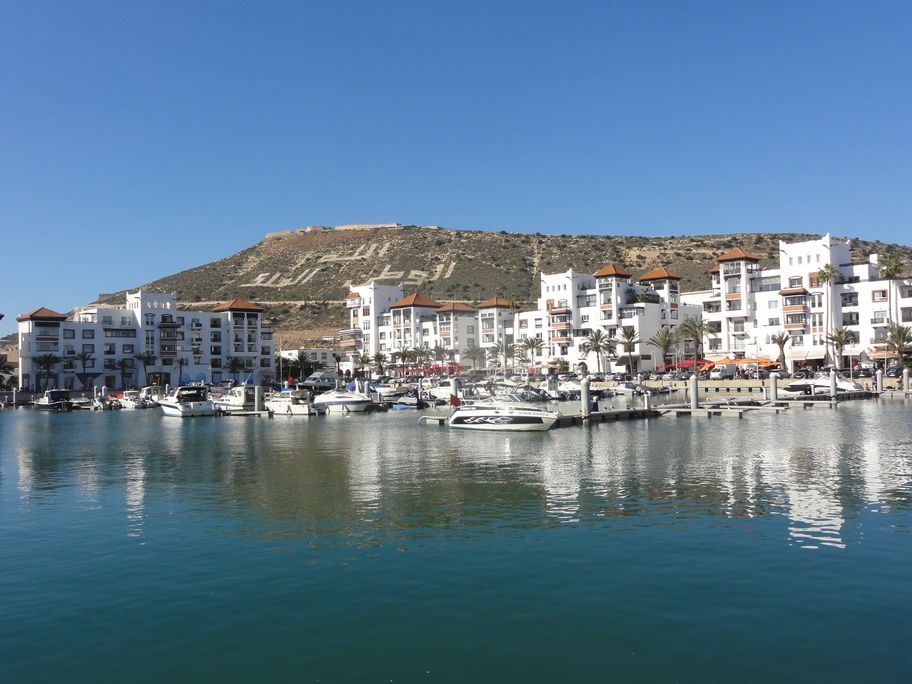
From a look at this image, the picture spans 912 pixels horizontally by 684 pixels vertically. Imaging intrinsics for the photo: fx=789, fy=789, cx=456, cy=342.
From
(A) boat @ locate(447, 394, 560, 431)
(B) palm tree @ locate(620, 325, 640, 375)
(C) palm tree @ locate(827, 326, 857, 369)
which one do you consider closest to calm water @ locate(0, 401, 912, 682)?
(A) boat @ locate(447, 394, 560, 431)

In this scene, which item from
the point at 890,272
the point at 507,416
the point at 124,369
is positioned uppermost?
the point at 890,272

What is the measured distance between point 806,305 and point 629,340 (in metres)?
25.6

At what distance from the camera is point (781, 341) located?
363 feet

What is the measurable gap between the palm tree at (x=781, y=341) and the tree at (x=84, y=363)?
365ft

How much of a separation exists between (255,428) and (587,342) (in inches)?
2771

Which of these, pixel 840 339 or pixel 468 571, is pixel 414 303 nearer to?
pixel 840 339

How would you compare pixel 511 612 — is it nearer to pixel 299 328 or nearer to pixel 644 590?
pixel 644 590

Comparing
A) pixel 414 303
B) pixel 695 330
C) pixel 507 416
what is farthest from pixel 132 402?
pixel 695 330

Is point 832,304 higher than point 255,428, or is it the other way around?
point 832,304

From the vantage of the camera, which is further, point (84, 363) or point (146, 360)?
point (146, 360)

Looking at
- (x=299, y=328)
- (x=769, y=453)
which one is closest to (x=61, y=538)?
(x=769, y=453)

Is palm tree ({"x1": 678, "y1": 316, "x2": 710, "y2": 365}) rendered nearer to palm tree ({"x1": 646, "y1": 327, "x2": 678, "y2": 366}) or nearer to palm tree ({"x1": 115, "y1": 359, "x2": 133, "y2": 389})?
palm tree ({"x1": 646, "y1": 327, "x2": 678, "y2": 366})

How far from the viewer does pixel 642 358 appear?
12888 cm

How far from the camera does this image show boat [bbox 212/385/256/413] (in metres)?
95.6
